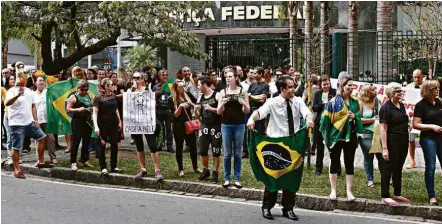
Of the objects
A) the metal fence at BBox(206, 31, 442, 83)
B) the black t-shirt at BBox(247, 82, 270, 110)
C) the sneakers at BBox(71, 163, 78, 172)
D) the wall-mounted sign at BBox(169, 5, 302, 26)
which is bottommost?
the sneakers at BBox(71, 163, 78, 172)

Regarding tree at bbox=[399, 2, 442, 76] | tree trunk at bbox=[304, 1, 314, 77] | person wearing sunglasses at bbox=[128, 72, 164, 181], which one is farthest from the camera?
tree at bbox=[399, 2, 442, 76]

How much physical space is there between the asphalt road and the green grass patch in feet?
2.52

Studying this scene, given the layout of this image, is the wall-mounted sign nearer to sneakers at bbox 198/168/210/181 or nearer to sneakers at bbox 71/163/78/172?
sneakers at bbox 71/163/78/172

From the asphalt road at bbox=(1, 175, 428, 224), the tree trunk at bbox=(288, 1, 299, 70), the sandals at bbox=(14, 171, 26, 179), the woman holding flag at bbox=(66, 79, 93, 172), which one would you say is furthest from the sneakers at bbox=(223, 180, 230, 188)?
the tree trunk at bbox=(288, 1, 299, 70)

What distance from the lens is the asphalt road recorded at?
333 inches

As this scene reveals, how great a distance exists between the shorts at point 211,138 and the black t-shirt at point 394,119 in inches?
108

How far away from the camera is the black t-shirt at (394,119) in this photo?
9062mm

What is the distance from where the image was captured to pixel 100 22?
1625 cm

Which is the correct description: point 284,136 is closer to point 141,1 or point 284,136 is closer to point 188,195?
point 188,195

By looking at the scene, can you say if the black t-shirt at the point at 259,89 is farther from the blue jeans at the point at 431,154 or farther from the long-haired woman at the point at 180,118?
the blue jeans at the point at 431,154

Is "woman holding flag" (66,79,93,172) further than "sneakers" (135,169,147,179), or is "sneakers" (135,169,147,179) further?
"woman holding flag" (66,79,93,172)

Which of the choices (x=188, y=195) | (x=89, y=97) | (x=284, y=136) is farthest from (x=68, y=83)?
(x=284, y=136)

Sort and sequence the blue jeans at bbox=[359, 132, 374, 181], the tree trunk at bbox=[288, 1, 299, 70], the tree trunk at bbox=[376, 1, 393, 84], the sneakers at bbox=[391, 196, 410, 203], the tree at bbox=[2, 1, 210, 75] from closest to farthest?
the sneakers at bbox=[391, 196, 410, 203], the blue jeans at bbox=[359, 132, 374, 181], the tree at bbox=[2, 1, 210, 75], the tree trunk at bbox=[376, 1, 393, 84], the tree trunk at bbox=[288, 1, 299, 70]

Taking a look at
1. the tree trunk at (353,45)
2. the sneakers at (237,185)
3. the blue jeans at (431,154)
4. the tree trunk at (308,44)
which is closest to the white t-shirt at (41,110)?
the sneakers at (237,185)
